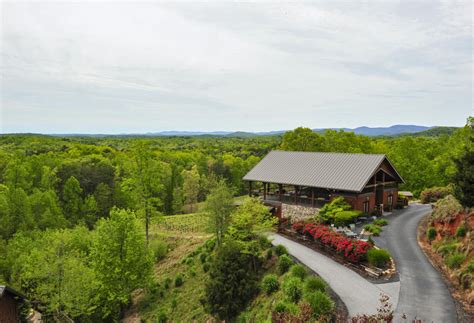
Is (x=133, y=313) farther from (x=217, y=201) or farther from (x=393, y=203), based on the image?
(x=393, y=203)

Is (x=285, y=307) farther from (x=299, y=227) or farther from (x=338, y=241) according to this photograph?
(x=299, y=227)

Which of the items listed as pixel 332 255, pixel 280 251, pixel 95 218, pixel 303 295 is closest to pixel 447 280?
pixel 332 255

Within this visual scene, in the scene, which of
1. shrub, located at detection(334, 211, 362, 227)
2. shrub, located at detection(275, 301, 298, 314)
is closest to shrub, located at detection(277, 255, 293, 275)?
shrub, located at detection(275, 301, 298, 314)

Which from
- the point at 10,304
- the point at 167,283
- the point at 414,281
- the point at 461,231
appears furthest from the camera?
the point at 167,283

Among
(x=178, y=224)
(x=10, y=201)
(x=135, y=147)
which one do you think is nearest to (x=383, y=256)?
(x=135, y=147)

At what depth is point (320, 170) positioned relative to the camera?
3269 centimetres

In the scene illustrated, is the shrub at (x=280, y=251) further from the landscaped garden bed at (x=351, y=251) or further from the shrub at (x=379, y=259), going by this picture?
the shrub at (x=379, y=259)

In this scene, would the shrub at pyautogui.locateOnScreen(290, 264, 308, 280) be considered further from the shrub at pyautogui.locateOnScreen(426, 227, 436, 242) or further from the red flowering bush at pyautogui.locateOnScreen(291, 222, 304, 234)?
the shrub at pyautogui.locateOnScreen(426, 227, 436, 242)

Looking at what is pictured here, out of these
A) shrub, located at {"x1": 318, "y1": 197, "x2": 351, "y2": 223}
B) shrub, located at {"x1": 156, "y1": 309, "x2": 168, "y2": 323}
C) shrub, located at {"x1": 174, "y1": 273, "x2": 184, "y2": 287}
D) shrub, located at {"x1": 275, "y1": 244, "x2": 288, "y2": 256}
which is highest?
shrub, located at {"x1": 318, "y1": 197, "x2": 351, "y2": 223}

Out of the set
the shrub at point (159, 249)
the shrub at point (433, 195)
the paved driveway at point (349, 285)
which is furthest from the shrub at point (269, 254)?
the shrub at point (433, 195)

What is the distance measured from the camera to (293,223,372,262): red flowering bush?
20859 millimetres

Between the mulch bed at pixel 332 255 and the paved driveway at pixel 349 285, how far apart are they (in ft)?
1.16

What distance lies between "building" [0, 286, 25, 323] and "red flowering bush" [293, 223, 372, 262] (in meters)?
20.4

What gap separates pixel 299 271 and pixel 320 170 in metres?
15.4
